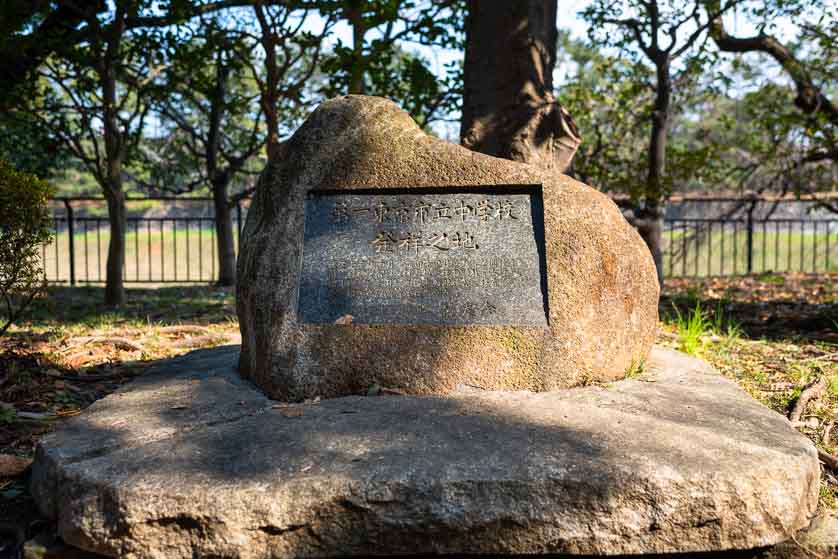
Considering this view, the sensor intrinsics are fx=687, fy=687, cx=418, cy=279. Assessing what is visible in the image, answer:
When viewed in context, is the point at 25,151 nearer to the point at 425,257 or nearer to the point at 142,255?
the point at 142,255

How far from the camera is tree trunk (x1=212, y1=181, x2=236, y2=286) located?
1026 cm

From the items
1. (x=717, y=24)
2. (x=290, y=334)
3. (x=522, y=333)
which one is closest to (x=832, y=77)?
(x=717, y=24)

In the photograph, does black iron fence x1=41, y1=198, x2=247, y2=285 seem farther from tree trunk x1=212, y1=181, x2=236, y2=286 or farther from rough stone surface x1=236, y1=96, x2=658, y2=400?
rough stone surface x1=236, y1=96, x2=658, y2=400

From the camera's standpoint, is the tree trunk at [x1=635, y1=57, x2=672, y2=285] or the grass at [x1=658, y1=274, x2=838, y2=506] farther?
the tree trunk at [x1=635, y1=57, x2=672, y2=285]

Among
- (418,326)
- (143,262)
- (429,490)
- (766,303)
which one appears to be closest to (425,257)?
(418,326)

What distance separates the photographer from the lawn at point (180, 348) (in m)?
3.39

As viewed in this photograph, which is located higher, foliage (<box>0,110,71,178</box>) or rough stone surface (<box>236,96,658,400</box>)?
foliage (<box>0,110,71,178</box>)

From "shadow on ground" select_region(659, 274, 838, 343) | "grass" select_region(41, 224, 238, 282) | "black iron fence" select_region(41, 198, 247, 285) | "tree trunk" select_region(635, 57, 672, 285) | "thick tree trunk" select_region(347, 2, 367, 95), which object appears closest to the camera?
"shadow on ground" select_region(659, 274, 838, 343)

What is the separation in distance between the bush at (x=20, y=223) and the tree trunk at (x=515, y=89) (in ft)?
9.72

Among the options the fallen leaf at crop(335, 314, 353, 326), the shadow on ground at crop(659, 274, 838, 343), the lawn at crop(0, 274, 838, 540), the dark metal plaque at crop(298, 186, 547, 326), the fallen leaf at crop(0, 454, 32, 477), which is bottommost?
the fallen leaf at crop(0, 454, 32, 477)

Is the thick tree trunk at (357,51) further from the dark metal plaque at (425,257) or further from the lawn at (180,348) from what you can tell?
the dark metal plaque at (425,257)

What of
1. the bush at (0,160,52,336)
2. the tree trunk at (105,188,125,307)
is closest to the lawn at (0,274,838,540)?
the tree trunk at (105,188,125,307)

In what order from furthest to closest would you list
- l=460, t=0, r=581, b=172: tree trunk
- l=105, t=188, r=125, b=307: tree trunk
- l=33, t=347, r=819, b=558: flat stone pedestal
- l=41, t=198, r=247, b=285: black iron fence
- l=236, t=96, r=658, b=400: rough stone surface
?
1. l=41, t=198, r=247, b=285: black iron fence
2. l=105, t=188, r=125, b=307: tree trunk
3. l=460, t=0, r=581, b=172: tree trunk
4. l=236, t=96, r=658, b=400: rough stone surface
5. l=33, t=347, r=819, b=558: flat stone pedestal

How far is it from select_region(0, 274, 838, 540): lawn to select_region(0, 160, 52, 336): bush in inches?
25.2
